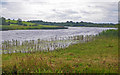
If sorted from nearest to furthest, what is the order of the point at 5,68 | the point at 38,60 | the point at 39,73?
the point at 39,73, the point at 5,68, the point at 38,60

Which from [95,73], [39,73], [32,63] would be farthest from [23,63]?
[95,73]

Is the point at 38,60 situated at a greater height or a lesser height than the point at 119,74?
greater

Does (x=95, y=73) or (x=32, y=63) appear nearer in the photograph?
(x=95, y=73)

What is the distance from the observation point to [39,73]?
24.9ft

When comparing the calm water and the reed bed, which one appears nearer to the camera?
the reed bed

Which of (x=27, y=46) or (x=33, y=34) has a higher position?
(x=33, y=34)

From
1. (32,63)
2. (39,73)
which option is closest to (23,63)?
(32,63)

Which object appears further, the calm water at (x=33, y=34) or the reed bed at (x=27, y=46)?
the calm water at (x=33, y=34)

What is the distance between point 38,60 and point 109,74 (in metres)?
4.26

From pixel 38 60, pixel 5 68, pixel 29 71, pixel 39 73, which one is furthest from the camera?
pixel 38 60

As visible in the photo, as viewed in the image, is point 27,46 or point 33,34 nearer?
point 27,46

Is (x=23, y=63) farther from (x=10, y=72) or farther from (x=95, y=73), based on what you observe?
(x=95, y=73)

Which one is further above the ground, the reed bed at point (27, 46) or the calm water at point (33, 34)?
the calm water at point (33, 34)

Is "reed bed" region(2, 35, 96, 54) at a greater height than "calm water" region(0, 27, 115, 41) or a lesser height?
lesser
